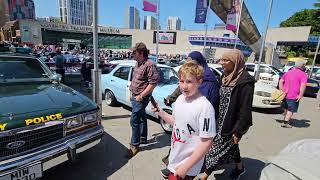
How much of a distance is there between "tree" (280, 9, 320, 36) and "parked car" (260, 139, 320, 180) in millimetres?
51731

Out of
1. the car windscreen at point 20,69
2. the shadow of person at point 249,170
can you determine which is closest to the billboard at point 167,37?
the car windscreen at point 20,69

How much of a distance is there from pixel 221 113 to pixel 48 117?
7.10 feet

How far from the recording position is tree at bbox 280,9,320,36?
150 feet

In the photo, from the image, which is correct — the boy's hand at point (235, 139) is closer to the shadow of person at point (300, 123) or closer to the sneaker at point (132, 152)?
the sneaker at point (132, 152)

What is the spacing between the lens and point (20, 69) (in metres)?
4.09

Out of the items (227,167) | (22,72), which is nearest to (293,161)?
(227,167)

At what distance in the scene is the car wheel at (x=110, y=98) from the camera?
7511mm

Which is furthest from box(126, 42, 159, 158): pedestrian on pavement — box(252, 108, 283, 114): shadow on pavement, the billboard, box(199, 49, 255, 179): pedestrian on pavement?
the billboard

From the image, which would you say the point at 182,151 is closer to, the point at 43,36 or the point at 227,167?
the point at 227,167

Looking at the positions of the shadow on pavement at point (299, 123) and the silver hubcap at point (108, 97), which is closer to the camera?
the shadow on pavement at point (299, 123)

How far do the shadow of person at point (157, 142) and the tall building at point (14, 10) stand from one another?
77.4 meters

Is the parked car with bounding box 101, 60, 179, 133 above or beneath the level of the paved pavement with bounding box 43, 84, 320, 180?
above

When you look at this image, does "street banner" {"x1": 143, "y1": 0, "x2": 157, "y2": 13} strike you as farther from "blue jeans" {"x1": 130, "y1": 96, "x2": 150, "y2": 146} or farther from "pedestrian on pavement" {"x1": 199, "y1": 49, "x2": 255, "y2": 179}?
"pedestrian on pavement" {"x1": 199, "y1": 49, "x2": 255, "y2": 179}

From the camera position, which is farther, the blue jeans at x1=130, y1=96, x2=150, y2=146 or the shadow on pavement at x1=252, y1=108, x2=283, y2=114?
the shadow on pavement at x1=252, y1=108, x2=283, y2=114
